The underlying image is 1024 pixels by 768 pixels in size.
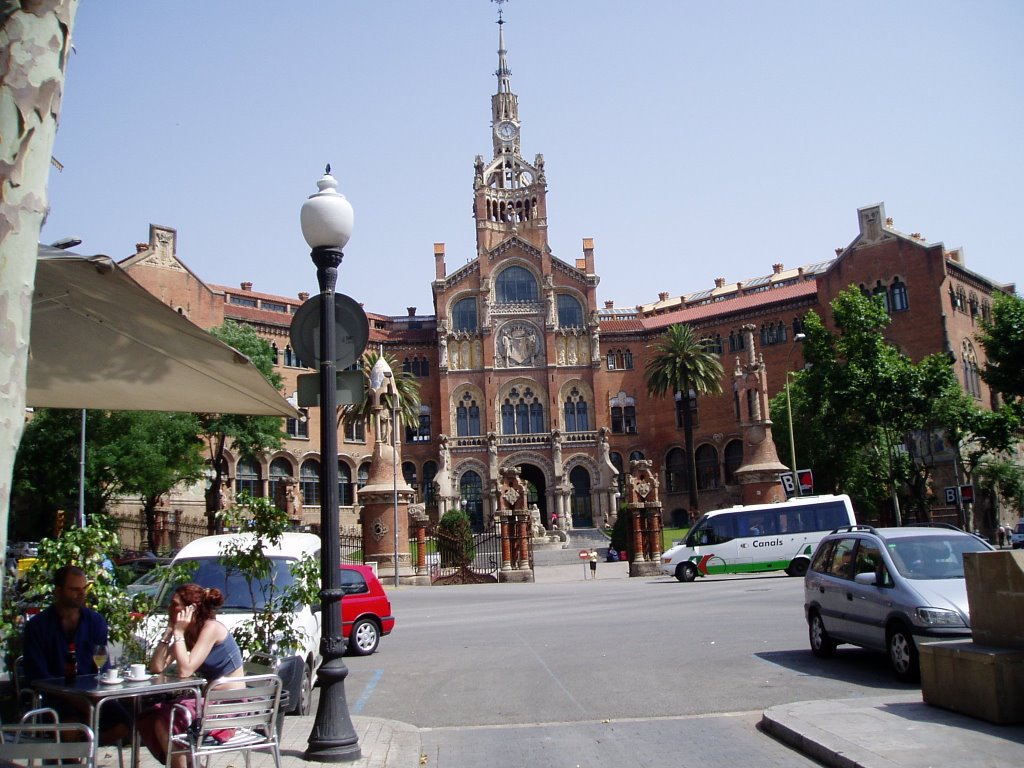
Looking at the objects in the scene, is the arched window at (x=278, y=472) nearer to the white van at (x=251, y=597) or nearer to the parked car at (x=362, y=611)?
the parked car at (x=362, y=611)

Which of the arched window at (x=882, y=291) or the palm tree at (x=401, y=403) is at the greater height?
the arched window at (x=882, y=291)

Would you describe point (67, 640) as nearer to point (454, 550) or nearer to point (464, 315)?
point (454, 550)

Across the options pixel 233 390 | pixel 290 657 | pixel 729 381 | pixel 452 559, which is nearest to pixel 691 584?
pixel 452 559

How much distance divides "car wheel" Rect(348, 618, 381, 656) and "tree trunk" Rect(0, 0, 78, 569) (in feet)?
38.4

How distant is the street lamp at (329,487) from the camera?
7.11 m

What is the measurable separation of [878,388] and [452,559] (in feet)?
63.6

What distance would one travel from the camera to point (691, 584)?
28656 mm

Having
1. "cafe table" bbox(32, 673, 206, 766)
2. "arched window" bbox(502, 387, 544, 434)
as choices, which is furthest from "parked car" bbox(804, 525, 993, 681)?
"arched window" bbox(502, 387, 544, 434)

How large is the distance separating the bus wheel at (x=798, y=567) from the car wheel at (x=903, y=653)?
65.2 feet

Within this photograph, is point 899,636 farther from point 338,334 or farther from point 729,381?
point 729,381

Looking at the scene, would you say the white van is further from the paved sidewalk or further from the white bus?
the white bus

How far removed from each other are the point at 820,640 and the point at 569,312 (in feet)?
190

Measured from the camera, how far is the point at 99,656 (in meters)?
6.41

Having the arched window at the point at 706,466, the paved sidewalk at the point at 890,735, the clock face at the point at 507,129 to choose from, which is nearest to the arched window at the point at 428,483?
the arched window at the point at 706,466
